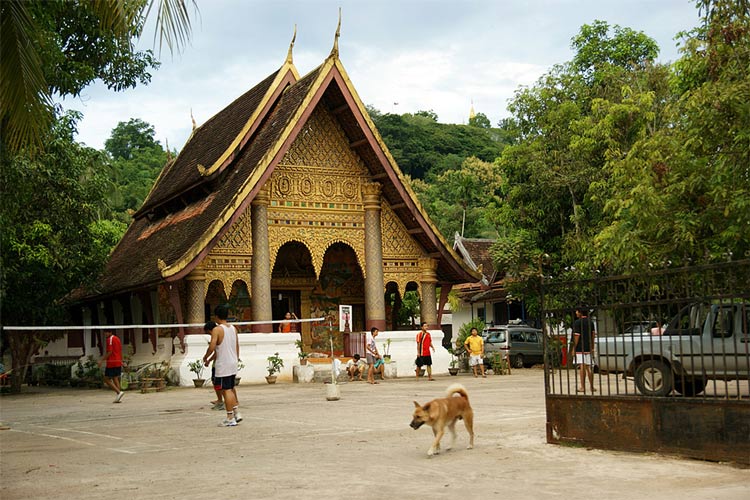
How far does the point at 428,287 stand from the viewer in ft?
79.9

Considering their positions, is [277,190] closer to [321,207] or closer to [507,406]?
[321,207]

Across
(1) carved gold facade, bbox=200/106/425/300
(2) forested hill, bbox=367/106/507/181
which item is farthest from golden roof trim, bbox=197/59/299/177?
(2) forested hill, bbox=367/106/507/181

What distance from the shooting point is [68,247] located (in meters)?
21.0

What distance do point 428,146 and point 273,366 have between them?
5562 cm

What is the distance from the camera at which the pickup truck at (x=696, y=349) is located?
290 inches

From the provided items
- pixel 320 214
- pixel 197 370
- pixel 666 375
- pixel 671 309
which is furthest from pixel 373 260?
pixel 671 309

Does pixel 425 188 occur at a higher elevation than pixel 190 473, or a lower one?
higher

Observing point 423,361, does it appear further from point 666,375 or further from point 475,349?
point 666,375

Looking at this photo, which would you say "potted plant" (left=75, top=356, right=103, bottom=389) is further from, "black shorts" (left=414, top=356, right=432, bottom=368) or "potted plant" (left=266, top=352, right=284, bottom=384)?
"black shorts" (left=414, top=356, right=432, bottom=368)

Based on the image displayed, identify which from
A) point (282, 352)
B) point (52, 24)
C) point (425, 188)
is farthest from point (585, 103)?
point (425, 188)

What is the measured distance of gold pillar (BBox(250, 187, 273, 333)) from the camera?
2136 centimetres

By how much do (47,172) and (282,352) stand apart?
6.92 metres

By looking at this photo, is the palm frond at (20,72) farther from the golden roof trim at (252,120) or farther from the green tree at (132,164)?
the green tree at (132,164)

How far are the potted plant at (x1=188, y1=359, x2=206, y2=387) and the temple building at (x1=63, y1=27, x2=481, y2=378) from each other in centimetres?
80
